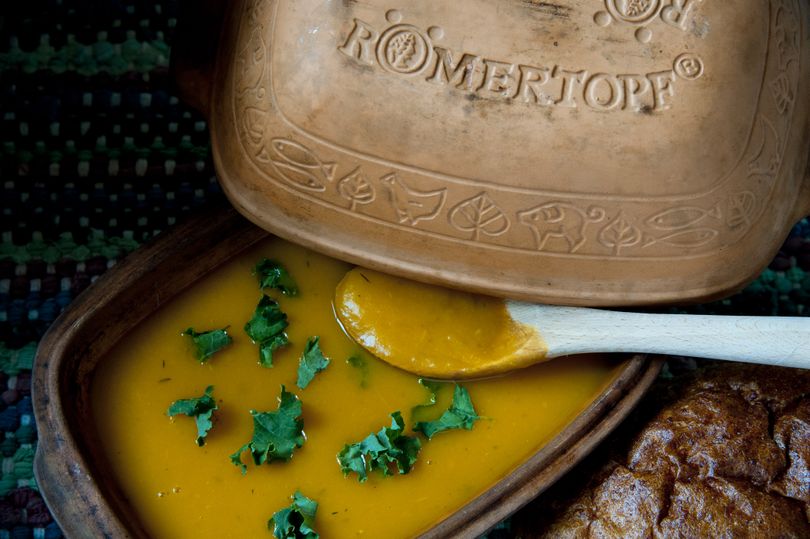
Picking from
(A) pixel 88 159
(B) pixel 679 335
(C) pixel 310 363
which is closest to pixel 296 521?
(C) pixel 310 363

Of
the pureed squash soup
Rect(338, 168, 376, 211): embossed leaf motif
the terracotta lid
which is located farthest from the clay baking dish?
Rect(338, 168, 376, 211): embossed leaf motif

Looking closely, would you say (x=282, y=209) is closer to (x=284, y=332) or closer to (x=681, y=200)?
(x=284, y=332)

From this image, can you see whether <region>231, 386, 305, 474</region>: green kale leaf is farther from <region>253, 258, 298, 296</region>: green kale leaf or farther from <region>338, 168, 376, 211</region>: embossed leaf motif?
<region>338, 168, 376, 211</region>: embossed leaf motif

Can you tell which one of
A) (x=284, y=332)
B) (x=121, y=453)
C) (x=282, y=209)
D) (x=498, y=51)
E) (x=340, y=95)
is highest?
(x=498, y=51)

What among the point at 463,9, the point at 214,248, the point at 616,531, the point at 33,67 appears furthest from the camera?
the point at 33,67

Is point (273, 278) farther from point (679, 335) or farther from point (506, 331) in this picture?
point (679, 335)

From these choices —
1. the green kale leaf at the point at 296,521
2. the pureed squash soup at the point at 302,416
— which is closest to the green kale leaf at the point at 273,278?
the pureed squash soup at the point at 302,416

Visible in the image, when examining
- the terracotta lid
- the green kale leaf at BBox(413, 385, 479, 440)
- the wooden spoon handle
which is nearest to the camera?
the terracotta lid

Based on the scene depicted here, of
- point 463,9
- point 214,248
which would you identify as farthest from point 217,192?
point 463,9
